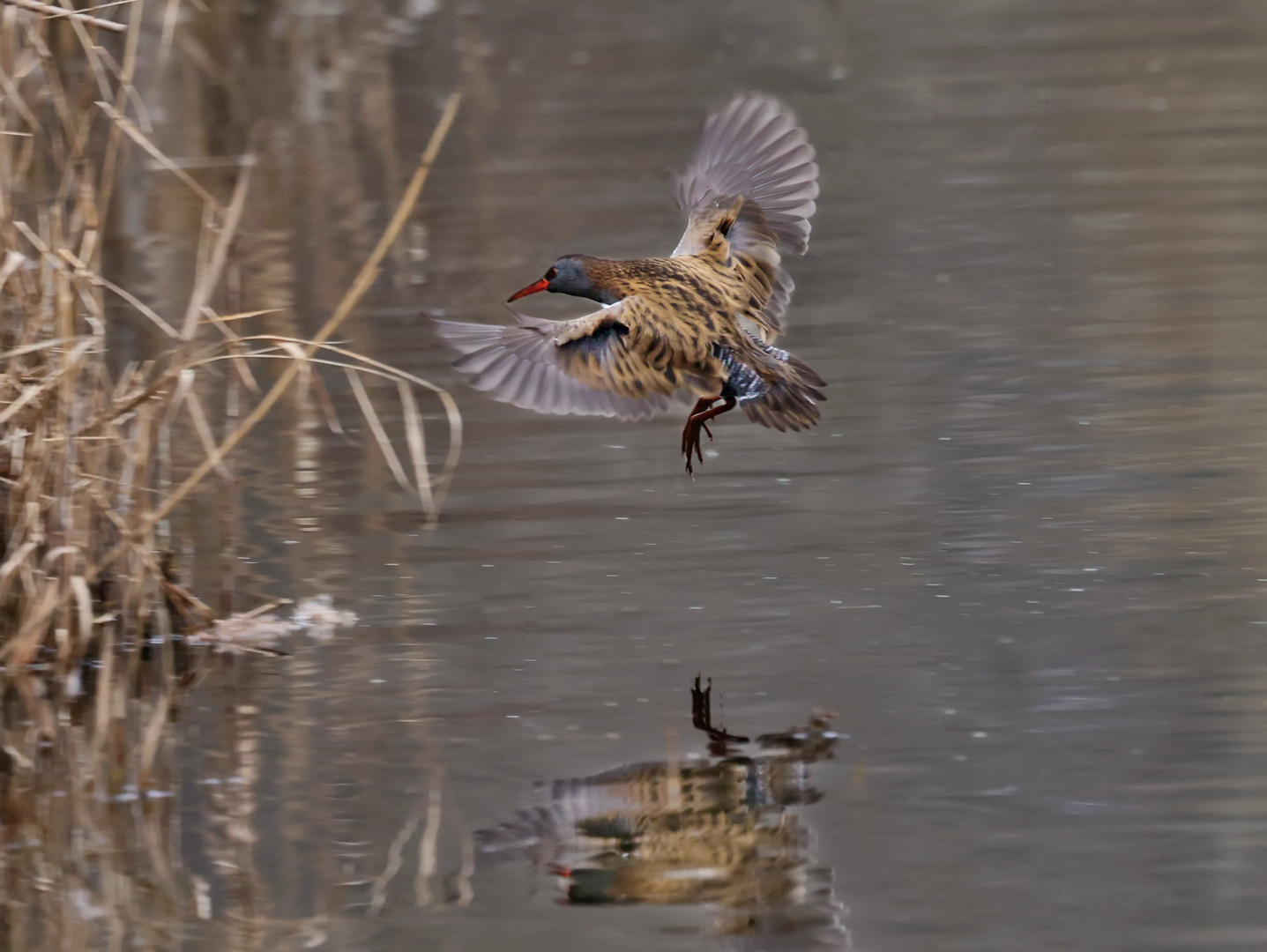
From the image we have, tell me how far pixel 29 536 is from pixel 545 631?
52.0 inches

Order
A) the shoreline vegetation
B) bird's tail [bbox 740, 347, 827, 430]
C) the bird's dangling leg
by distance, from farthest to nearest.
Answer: the bird's dangling leg
bird's tail [bbox 740, 347, 827, 430]
the shoreline vegetation

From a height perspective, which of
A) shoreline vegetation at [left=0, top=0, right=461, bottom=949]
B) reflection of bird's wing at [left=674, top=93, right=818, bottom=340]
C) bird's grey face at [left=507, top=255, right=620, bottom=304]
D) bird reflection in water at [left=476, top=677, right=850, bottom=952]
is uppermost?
reflection of bird's wing at [left=674, top=93, right=818, bottom=340]

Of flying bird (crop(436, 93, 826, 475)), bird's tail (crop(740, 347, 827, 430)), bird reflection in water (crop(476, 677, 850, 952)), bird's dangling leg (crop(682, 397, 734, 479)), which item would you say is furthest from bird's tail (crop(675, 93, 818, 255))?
bird reflection in water (crop(476, 677, 850, 952))

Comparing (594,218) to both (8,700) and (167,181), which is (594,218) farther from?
(8,700)

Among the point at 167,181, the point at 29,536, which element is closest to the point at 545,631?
the point at 29,536

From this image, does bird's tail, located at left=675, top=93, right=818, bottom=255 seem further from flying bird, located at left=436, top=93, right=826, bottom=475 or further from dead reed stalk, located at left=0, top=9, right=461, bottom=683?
dead reed stalk, located at left=0, top=9, right=461, bottom=683

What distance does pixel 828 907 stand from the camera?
13.2ft

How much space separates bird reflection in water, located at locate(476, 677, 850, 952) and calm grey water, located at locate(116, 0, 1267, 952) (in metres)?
0.02

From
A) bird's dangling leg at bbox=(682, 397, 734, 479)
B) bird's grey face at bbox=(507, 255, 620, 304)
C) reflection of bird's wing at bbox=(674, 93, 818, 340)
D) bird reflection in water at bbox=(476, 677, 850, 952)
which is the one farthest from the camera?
reflection of bird's wing at bbox=(674, 93, 818, 340)

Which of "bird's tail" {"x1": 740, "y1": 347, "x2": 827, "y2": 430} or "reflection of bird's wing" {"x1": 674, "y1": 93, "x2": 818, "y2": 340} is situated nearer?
"bird's tail" {"x1": 740, "y1": 347, "x2": 827, "y2": 430}

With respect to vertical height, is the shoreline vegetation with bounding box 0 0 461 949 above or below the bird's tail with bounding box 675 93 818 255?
below

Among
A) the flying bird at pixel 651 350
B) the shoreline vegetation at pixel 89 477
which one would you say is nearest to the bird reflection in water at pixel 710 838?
the shoreline vegetation at pixel 89 477

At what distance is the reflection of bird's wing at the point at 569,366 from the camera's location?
590cm

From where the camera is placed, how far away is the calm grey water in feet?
13.6
